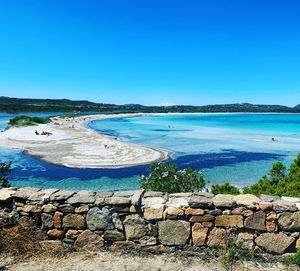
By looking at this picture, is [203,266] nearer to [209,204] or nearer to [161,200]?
[209,204]

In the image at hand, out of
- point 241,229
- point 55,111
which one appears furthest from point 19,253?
point 55,111

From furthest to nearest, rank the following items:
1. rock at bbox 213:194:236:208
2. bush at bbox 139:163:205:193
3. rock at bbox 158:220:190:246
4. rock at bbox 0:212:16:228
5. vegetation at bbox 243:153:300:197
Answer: bush at bbox 139:163:205:193 < vegetation at bbox 243:153:300:197 < rock at bbox 0:212:16:228 < rock at bbox 158:220:190:246 < rock at bbox 213:194:236:208

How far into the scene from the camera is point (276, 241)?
452cm

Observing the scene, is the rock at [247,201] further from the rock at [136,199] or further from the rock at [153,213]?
the rock at [136,199]

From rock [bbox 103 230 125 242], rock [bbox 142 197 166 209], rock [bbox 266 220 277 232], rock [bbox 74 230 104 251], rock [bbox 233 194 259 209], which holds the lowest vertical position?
rock [bbox 74 230 104 251]

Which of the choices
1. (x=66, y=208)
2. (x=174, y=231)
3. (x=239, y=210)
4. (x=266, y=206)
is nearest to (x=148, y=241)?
(x=174, y=231)

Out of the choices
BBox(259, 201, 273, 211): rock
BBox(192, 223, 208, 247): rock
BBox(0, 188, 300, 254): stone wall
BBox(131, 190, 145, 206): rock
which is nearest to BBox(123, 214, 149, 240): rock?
BBox(0, 188, 300, 254): stone wall

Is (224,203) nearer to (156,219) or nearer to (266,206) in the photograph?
(266,206)

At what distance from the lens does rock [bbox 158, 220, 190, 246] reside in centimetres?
463

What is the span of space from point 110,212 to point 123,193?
524mm

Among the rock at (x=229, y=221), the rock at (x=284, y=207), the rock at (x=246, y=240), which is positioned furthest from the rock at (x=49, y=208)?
the rock at (x=284, y=207)

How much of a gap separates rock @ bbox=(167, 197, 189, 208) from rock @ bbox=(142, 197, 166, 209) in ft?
0.51

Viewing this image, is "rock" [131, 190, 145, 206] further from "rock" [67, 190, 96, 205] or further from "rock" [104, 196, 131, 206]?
"rock" [67, 190, 96, 205]

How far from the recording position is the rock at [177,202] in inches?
184
